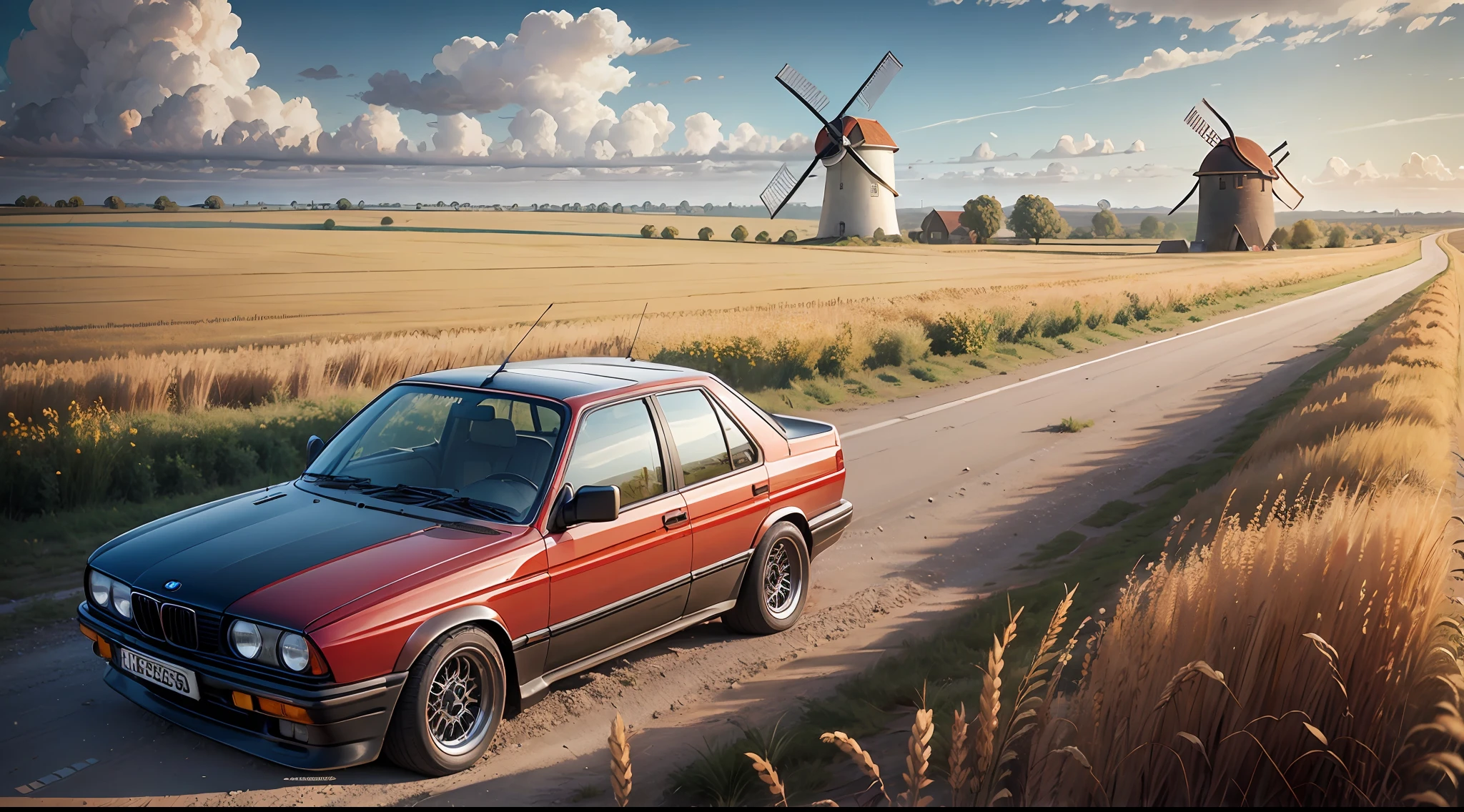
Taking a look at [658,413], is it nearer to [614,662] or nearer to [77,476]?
[614,662]

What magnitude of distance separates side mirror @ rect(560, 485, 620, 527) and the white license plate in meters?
1.81

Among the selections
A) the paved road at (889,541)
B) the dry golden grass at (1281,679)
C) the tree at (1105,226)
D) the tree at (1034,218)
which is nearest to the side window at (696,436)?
the paved road at (889,541)

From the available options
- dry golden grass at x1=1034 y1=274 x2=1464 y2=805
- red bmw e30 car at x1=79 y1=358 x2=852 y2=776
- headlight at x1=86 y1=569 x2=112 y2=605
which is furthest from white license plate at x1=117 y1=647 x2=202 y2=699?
dry golden grass at x1=1034 y1=274 x2=1464 y2=805

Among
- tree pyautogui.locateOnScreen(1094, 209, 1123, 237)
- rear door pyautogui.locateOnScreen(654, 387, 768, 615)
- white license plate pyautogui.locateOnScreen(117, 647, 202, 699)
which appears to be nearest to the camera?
white license plate pyautogui.locateOnScreen(117, 647, 202, 699)

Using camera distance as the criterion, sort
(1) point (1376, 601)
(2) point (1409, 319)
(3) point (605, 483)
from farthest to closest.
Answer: (2) point (1409, 319)
(3) point (605, 483)
(1) point (1376, 601)

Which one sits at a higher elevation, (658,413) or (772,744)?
(658,413)

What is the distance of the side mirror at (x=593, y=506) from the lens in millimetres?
4859

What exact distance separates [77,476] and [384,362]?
5991 mm

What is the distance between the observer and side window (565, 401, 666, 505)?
5324 millimetres

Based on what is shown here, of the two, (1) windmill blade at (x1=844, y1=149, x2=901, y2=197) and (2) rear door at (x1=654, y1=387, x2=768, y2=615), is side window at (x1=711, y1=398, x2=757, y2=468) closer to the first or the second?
(2) rear door at (x1=654, y1=387, x2=768, y2=615)

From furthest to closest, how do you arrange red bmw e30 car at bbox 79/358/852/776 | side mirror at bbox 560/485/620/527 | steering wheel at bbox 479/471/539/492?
steering wheel at bbox 479/471/539/492, side mirror at bbox 560/485/620/527, red bmw e30 car at bbox 79/358/852/776

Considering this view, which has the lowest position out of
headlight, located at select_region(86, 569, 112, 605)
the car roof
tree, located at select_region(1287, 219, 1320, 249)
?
headlight, located at select_region(86, 569, 112, 605)

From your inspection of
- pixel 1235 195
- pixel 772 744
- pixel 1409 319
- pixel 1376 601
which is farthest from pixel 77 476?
pixel 1235 195

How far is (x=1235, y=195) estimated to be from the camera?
99.8 m
